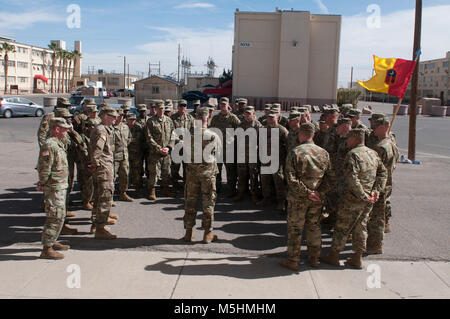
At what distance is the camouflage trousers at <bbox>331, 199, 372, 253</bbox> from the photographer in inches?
199

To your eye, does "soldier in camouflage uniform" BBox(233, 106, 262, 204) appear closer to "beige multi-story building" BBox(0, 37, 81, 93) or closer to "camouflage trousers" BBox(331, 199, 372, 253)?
"camouflage trousers" BBox(331, 199, 372, 253)

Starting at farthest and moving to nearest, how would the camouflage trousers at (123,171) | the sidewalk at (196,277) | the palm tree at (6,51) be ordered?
the palm tree at (6,51)
the camouflage trousers at (123,171)
the sidewalk at (196,277)

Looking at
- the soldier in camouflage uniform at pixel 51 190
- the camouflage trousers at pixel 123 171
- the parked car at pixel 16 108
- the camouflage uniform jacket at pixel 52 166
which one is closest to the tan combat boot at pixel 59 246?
the soldier in camouflage uniform at pixel 51 190

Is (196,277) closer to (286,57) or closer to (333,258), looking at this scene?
(333,258)

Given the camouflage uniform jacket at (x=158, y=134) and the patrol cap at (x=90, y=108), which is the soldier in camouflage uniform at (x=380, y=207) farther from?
the patrol cap at (x=90, y=108)

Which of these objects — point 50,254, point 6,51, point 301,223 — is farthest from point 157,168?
point 6,51

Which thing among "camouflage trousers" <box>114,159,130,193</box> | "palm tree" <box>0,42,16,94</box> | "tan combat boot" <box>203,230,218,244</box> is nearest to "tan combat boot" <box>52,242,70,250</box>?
"tan combat boot" <box>203,230,218,244</box>

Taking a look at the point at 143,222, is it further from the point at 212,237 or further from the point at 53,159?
the point at 53,159

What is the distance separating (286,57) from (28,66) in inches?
2244

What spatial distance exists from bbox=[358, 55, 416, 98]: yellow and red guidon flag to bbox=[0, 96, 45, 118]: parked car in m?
24.7

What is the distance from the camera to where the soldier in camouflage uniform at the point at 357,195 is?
4.99m

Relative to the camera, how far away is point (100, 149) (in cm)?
605

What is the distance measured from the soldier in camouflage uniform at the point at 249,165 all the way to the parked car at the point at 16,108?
23766 mm

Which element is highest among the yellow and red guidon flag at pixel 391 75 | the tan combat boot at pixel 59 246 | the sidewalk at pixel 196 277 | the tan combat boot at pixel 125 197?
the yellow and red guidon flag at pixel 391 75
